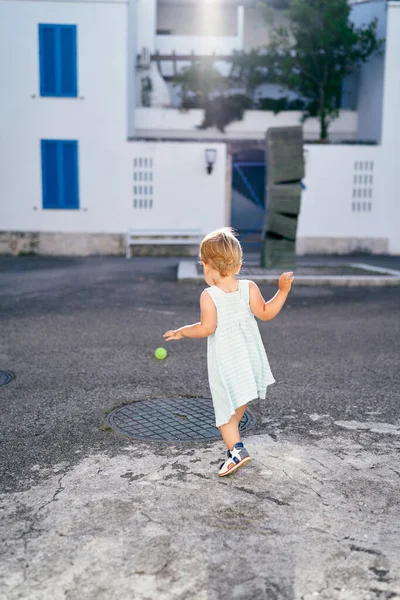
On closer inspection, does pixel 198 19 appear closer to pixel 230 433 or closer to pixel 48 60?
pixel 48 60

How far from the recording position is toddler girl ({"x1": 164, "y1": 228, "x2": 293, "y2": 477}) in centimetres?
330

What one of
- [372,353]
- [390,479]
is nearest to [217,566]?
[390,479]

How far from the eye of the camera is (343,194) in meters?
18.2

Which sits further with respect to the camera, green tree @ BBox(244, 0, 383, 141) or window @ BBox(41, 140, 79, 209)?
green tree @ BBox(244, 0, 383, 141)

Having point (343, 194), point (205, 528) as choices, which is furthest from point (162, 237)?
point (205, 528)

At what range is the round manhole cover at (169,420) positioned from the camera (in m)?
3.90

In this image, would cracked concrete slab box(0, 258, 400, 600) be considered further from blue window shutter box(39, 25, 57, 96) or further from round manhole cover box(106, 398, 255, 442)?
blue window shutter box(39, 25, 57, 96)

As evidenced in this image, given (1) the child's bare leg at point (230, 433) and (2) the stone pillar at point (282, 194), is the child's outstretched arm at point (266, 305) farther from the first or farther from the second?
(2) the stone pillar at point (282, 194)

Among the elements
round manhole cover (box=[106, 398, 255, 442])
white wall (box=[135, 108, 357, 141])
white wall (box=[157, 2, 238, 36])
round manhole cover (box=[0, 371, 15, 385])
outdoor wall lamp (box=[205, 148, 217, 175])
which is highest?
white wall (box=[157, 2, 238, 36])

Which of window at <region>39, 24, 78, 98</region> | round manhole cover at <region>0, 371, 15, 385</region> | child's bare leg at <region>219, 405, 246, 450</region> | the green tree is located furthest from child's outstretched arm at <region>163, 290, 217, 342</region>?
the green tree

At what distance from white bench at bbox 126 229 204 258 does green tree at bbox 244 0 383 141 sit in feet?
17.4

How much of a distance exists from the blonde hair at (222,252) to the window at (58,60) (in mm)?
15386

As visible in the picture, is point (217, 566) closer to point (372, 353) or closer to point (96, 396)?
point (96, 396)

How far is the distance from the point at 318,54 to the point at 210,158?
490 cm
